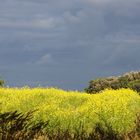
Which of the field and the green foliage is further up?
the field

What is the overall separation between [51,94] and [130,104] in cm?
387

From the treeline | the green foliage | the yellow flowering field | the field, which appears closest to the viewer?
the green foliage

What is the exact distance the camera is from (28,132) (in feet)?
20.1

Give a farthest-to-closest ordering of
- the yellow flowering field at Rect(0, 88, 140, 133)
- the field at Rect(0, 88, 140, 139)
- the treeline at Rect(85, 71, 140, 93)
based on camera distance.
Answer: the treeline at Rect(85, 71, 140, 93) < the yellow flowering field at Rect(0, 88, 140, 133) < the field at Rect(0, 88, 140, 139)

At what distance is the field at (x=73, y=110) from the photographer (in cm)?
1458

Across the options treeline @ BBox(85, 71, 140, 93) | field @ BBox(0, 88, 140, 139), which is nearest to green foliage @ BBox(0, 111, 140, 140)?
field @ BBox(0, 88, 140, 139)

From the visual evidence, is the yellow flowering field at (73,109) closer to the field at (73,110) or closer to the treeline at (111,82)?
the field at (73,110)

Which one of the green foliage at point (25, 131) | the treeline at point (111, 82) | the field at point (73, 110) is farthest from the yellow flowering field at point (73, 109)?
the treeline at point (111, 82)

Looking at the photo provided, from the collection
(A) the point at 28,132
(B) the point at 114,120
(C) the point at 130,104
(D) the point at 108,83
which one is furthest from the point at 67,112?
(D) the point at 108,83

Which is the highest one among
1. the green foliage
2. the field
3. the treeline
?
the treeline

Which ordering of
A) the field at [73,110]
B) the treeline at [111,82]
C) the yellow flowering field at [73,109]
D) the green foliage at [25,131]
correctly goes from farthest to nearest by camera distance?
1. the treeline at [111,82]
2. the yellow flowering field at [73,109]
3. the field at [73,110]
4. the green foliage at [25,131]

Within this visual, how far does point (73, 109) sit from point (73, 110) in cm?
53

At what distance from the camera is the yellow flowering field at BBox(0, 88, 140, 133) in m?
14.7

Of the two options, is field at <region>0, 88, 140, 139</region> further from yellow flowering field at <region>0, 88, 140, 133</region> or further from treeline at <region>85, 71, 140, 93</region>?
treeline at <region>85, 71, 140, 93</region>
